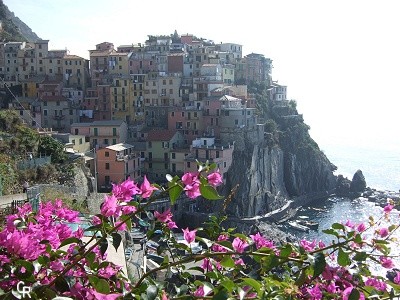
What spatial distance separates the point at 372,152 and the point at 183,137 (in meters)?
60.5

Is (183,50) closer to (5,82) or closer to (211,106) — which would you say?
(211,106)

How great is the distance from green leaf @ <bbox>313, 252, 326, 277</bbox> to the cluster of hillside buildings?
105 ft

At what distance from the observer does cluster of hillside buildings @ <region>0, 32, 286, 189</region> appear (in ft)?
121

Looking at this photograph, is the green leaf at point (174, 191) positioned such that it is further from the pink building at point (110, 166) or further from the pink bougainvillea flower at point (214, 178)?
the pink building at point (110, 166)

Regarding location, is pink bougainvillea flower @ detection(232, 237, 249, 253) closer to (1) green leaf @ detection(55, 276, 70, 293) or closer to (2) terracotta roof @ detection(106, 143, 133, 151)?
A: (1) green leaf @ detection(55, 276, 70, 293)

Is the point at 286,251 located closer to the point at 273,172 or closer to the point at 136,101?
the point at 136,101

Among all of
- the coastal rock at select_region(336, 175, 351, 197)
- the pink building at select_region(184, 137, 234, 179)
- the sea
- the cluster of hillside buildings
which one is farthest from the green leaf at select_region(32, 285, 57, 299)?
the coastal rock at select_region(336, 175, 351, 197)

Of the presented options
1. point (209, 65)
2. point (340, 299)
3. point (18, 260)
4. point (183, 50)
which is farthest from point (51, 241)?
point (183, 50)

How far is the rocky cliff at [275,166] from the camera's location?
38344mm

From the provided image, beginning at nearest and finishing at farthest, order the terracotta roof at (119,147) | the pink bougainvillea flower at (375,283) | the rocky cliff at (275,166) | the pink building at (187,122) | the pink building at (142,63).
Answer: the pink bougainvillea flower at (375,283)
the terracotta roof at (119,147)
the rocky cliff at (275,166)
the pink building at (187,122)
the pink building at (142,63)

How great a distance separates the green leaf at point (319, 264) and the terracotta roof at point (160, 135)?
117 ft

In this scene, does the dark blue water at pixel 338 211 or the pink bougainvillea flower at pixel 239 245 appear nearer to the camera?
the pink bougainvillea flower at pixel 239 245

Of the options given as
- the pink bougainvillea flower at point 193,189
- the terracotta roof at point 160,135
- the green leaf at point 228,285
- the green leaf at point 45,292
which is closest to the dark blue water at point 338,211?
the terracotta roof at point 160,135

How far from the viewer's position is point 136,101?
43344 mm
